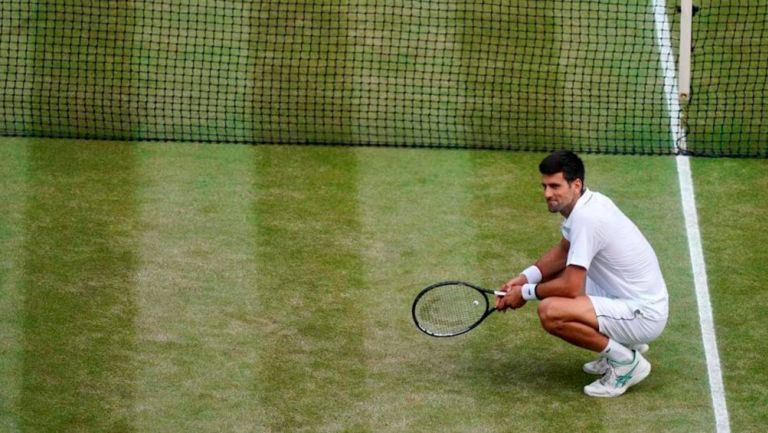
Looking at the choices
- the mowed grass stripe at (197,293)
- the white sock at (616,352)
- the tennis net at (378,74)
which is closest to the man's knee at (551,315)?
the white sock at (616,352)

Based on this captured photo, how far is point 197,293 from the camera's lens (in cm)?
1098

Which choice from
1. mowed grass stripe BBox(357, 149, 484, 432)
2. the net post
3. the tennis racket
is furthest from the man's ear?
the net post

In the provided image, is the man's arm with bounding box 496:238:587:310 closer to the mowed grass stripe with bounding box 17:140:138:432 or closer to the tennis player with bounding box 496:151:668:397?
the tennis player with bounding box 496:151:668:397

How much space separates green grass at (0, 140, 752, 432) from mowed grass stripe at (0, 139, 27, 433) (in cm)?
2

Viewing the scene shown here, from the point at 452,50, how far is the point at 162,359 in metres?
6.37

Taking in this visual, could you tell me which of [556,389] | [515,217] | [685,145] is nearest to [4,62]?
[515,217]

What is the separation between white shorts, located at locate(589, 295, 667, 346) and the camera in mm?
9508

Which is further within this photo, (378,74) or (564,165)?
(378,74)

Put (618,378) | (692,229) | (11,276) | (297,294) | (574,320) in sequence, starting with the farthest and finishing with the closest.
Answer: (692,229) < (11,276) < (297,294) < (618,378) < (574,320)

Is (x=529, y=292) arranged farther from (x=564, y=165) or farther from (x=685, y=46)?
(x=685, y=46)

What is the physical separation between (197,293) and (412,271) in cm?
161

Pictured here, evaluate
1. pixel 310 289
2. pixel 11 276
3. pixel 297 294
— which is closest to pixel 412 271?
pixel 310 289

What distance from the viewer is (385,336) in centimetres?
1043

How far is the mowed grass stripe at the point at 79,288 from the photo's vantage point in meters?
9.52
